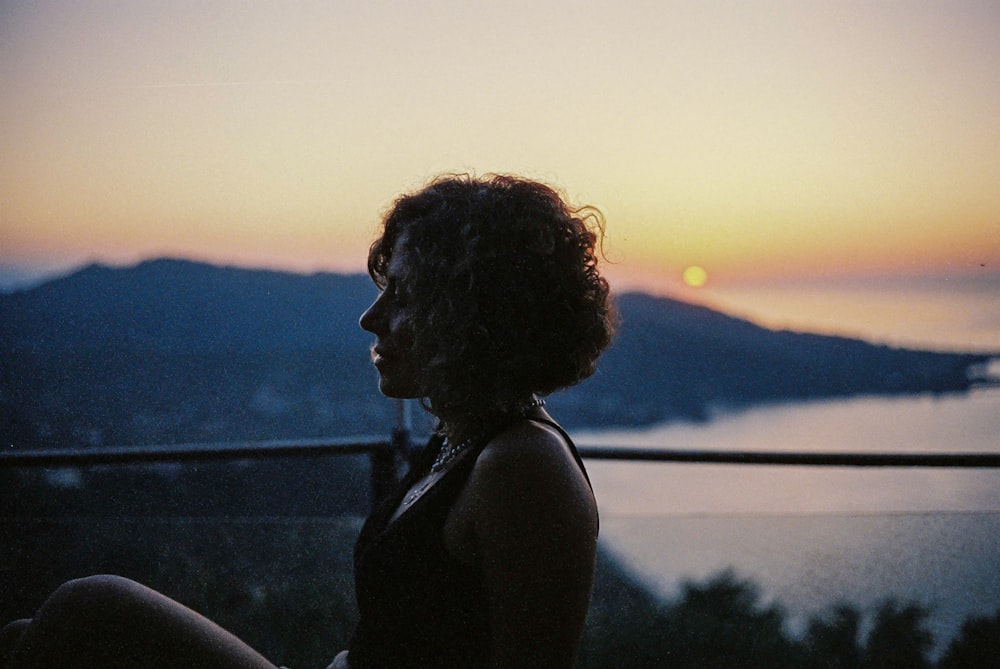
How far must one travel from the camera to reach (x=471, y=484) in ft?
3.30

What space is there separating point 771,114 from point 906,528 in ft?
4.06

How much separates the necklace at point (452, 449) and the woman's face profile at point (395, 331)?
10 centimetres

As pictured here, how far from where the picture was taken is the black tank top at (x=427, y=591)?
104 cm

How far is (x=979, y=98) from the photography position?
93.7 inches

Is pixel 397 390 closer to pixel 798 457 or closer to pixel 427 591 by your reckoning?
pixel 427 591

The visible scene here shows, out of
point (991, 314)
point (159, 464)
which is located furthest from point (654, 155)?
point (159, 464)

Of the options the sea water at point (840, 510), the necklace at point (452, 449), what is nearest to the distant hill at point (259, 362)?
the sea water at point (840, 510)

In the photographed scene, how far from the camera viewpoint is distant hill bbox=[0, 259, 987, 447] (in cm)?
261

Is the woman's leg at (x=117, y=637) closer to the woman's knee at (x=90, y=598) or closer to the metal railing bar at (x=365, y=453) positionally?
the woman's knee at (x=90, y=598)

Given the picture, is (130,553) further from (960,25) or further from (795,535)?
(960,25)

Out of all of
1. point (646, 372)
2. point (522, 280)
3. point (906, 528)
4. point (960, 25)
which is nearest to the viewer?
point (522, 280)

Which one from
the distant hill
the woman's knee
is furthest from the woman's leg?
the distant hill

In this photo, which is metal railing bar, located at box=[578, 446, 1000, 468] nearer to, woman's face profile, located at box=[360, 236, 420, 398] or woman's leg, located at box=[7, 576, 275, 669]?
woman's face profile, located at box=[360, 236, 420, 398]

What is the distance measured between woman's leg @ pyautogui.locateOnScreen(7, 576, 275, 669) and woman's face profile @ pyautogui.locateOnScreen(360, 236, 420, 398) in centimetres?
44
